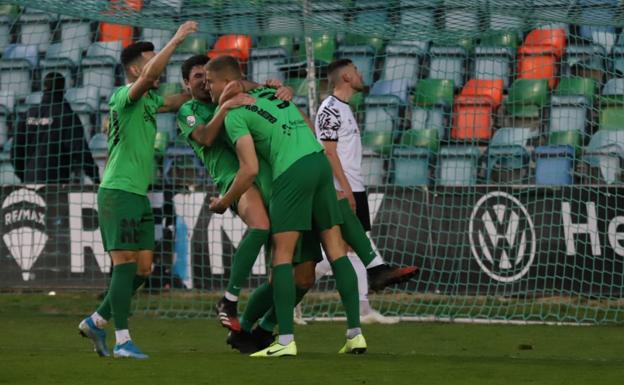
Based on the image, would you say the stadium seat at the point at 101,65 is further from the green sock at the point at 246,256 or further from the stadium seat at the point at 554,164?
the green sock at the point at 246,256

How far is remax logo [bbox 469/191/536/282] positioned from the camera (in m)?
11.9

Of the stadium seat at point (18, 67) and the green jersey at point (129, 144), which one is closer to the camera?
the green jersey at point (129, 144)

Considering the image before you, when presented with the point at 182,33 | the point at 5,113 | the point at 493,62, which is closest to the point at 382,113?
the point at 493,62

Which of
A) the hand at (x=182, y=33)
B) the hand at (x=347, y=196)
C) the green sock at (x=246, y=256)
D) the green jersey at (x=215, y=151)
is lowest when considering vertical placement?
the green sock at (x=246, y=256)

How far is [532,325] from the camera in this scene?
1120cm

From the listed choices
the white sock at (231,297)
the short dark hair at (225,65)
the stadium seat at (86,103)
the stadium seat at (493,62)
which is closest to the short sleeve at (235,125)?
the short dark hair at (225,65)

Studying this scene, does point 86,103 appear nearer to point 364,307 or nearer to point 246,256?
point 364,307

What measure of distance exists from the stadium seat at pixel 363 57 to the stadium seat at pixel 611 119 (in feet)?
8.14

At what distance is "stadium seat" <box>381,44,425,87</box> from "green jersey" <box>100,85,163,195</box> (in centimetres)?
550

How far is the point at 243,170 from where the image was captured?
756cm

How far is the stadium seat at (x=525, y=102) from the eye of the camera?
12.8 metres

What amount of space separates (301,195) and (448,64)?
5754mm

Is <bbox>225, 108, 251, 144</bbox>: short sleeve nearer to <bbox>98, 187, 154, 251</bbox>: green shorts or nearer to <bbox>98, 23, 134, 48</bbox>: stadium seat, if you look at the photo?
<bbox>98, 187, 154, 251</bbox>: green shorts

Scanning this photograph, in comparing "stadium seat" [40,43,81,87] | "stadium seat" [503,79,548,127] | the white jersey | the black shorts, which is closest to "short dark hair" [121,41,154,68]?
the white jersey
